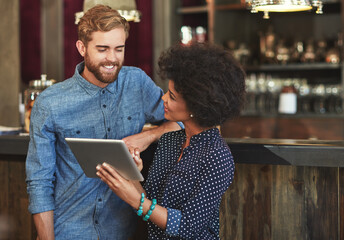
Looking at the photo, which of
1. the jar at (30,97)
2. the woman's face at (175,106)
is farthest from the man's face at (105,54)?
the jar at (30,97)

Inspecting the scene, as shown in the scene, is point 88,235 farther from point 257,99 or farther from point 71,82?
point 257,99

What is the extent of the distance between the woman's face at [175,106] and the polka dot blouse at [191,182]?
83 millimetres

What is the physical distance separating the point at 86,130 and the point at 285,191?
2.59ft

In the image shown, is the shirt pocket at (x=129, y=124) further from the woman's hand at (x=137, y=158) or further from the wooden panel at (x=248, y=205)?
the wooden panel at (x=248, y=205)

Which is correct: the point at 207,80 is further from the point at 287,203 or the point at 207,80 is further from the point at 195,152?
the point at 287,203

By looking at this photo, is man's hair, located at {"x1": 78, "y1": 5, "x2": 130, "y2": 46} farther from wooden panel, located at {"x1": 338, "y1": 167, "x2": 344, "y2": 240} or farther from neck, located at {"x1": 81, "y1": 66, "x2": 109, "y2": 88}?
wooden panel, located at {"x1": 338, "y1": 167, "x2": 344, "y2": 240}

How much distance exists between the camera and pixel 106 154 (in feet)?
4.96

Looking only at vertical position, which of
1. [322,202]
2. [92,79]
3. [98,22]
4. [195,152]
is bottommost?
[322,202]

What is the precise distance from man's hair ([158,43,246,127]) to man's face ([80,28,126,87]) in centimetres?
26

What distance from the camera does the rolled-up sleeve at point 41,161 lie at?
1816 millimetres

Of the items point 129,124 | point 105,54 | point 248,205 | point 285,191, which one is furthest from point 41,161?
point 285,191

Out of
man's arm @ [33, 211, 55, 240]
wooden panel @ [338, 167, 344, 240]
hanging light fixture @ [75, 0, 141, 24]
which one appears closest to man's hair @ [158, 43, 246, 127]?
wooden panel @ [338, 167, 344, 240]

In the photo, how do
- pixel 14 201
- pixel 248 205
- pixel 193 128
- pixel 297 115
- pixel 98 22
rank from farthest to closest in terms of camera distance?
pixel 297 115 < pixel 14 201 < pixel 248 205 < pixel 98 22 < pixel 193 128

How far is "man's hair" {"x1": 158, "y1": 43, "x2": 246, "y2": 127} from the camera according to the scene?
1.52 meters
